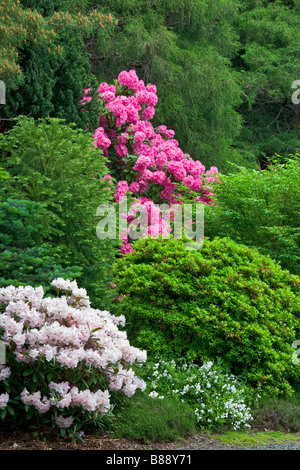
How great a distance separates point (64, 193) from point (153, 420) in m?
2.26

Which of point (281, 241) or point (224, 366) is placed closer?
point (224, 366)

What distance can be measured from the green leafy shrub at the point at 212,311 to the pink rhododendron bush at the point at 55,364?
1.25 metres

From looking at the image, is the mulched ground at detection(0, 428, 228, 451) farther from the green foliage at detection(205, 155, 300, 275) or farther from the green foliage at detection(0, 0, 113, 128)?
the green foliage at detection(0, 0, 113, 128)

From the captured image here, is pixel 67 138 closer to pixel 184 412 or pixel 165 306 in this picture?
pixel 165 306

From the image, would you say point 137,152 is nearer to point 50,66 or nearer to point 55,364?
point 50,66

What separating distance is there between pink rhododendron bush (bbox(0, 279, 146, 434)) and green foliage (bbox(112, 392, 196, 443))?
164 millimetres

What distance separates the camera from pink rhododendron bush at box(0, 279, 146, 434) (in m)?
3.44

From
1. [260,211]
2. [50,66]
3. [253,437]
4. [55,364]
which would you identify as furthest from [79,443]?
[50,66]

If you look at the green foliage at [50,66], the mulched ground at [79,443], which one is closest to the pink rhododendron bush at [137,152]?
the green foliage at [50,66]

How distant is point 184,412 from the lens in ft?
13.9

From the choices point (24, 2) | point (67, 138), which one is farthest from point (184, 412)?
point (24, 2)

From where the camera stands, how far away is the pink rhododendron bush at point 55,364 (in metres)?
3.44

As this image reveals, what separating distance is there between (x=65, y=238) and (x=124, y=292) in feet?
2.58

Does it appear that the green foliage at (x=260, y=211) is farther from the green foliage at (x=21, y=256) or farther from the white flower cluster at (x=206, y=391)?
the green foliage at (x=21, y=256)
